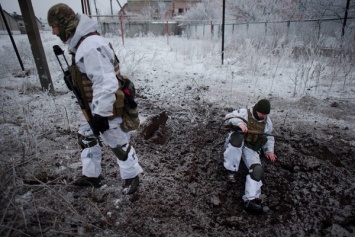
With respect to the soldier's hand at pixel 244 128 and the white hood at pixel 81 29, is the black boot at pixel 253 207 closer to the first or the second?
the soldier's hand at pixel 244 128

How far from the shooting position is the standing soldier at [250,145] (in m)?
2.17

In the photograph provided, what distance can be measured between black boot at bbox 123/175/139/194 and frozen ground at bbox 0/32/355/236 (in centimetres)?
6

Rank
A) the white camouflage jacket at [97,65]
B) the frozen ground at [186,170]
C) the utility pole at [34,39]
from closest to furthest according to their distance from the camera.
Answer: the white camouflage jacket at [97,65]
the frozen ground at [186,170]
the utility pole at [34,39]

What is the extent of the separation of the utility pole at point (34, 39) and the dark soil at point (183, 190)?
5.27ft

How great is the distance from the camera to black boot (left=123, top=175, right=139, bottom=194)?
2104 millimetres

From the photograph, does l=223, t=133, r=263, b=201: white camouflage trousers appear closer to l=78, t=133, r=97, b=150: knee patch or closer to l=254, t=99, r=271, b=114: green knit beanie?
l=254, t=99, r=271, b=114: green knit beanie

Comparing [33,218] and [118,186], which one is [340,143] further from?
[33,218]

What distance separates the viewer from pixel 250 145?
2.50 meters

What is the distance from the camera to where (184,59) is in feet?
23.4

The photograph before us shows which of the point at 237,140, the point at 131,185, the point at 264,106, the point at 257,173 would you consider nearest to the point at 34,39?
the point at 131,185

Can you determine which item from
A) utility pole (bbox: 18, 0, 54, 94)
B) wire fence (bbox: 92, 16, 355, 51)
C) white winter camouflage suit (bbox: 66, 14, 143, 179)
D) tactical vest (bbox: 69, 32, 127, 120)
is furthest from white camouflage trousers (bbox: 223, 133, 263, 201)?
wire fence (bbox: 92, 16, 355, 51)

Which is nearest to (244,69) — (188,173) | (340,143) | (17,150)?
(340,143)

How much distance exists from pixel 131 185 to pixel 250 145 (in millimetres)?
1387

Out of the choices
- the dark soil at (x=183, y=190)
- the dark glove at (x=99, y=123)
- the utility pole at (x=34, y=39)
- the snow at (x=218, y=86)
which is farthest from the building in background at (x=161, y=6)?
the dark glove at (x=99, y=123)
